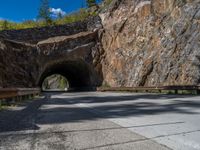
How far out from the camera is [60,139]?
530 cm

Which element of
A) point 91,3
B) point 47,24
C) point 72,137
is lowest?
point 72,137

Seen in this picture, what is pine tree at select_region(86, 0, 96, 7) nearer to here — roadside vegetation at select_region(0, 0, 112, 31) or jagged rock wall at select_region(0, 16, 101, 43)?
roadside vegetation at select_region(0, 0, 112, 31)

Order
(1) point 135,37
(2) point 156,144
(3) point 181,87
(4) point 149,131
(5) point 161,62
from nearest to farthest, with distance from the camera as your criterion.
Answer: (2) point 156,144 < (4) point 149,131 < (3) point 181,87 < (5) point 161,62 < (1) point 135,37

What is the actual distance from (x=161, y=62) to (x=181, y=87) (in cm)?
637

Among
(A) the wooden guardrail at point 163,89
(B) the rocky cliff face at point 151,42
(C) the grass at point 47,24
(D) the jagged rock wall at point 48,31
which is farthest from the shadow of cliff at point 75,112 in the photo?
(C) the grass at point 47,24

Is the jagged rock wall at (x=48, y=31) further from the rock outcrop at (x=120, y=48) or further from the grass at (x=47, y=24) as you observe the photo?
the grass at (x=47, y=24)

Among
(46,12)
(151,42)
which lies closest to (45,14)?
(46,12)

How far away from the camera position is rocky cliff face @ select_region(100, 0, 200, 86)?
24.3 m

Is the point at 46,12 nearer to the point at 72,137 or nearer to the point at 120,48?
the point at 120,48

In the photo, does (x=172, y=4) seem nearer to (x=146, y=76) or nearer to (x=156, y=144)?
(x=146, y=76)

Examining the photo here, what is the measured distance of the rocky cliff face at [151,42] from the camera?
79.7 feet

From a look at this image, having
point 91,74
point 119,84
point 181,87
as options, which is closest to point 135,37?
point 119,84

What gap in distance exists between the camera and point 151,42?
1171 inches

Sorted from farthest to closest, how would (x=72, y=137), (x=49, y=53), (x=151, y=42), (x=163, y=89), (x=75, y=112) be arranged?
(x=49, y=53) < (x=151, y=42) < (x=163, y=89) < (x=75, y=112) < (x=72, y=137)
